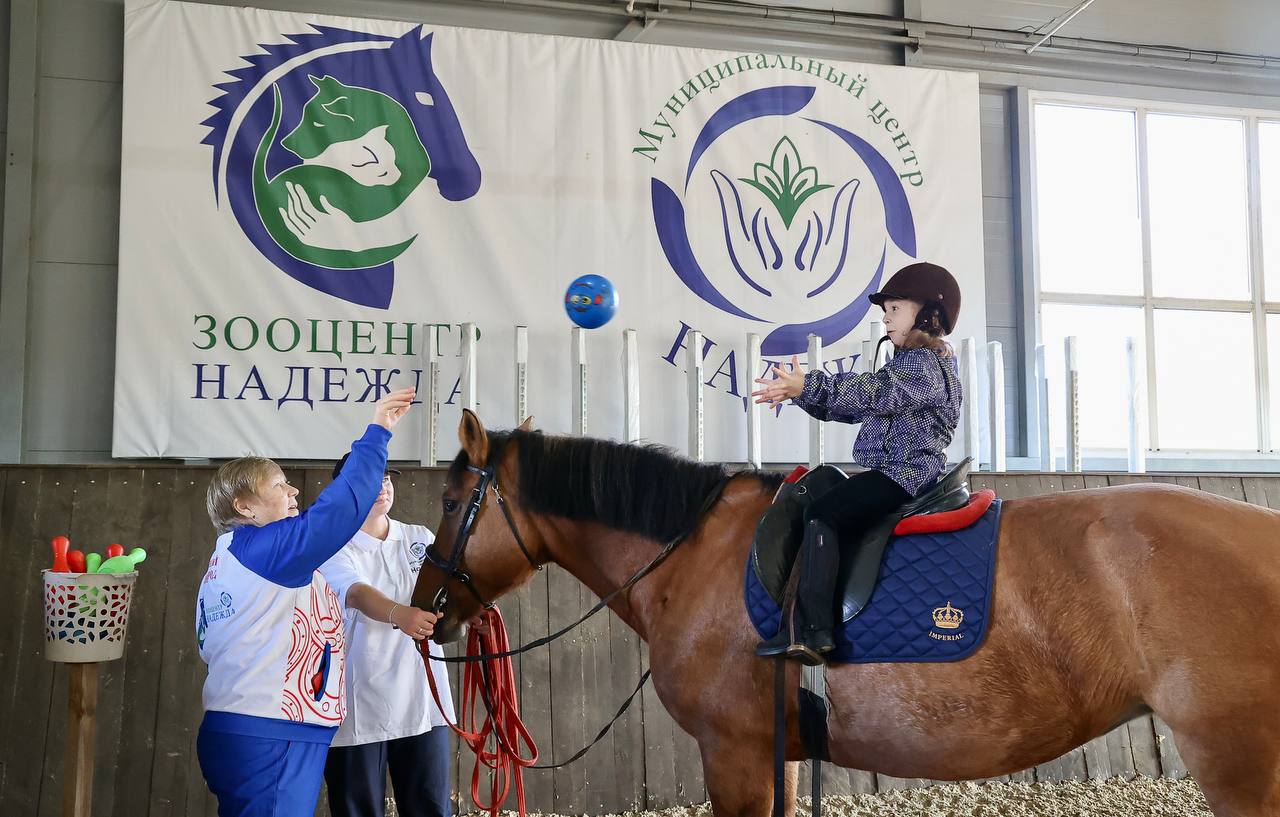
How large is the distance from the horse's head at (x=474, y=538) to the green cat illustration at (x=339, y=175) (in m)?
2.78

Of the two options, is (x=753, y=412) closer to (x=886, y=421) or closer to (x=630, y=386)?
(x=630, y=386)

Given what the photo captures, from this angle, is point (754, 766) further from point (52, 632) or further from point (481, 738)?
point (52, 632)

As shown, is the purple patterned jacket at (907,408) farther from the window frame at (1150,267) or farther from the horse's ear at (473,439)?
the window frame at (1150,267)

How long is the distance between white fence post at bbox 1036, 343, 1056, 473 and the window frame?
1.78 ft

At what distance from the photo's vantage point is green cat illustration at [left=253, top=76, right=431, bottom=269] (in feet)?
15.6

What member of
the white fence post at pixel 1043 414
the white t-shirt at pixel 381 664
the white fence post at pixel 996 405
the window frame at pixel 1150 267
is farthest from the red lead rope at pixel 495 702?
the window frame at pixel 1150 267

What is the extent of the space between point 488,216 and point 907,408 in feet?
11.0

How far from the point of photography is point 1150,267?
6.17 m

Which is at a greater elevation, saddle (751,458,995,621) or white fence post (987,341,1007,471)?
white fence post (987,341,1007,471)

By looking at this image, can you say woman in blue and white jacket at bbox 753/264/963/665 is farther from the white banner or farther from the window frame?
the window frame

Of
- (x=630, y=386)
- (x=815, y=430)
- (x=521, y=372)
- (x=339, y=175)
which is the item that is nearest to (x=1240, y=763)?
(x=815, y=430)

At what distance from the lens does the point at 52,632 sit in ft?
8.41

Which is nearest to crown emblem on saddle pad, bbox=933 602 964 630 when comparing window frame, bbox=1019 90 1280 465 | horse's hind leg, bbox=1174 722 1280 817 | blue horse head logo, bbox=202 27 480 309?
horse's hind leg, bbox=1174 722 1280 817

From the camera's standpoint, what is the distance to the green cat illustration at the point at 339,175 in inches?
188
